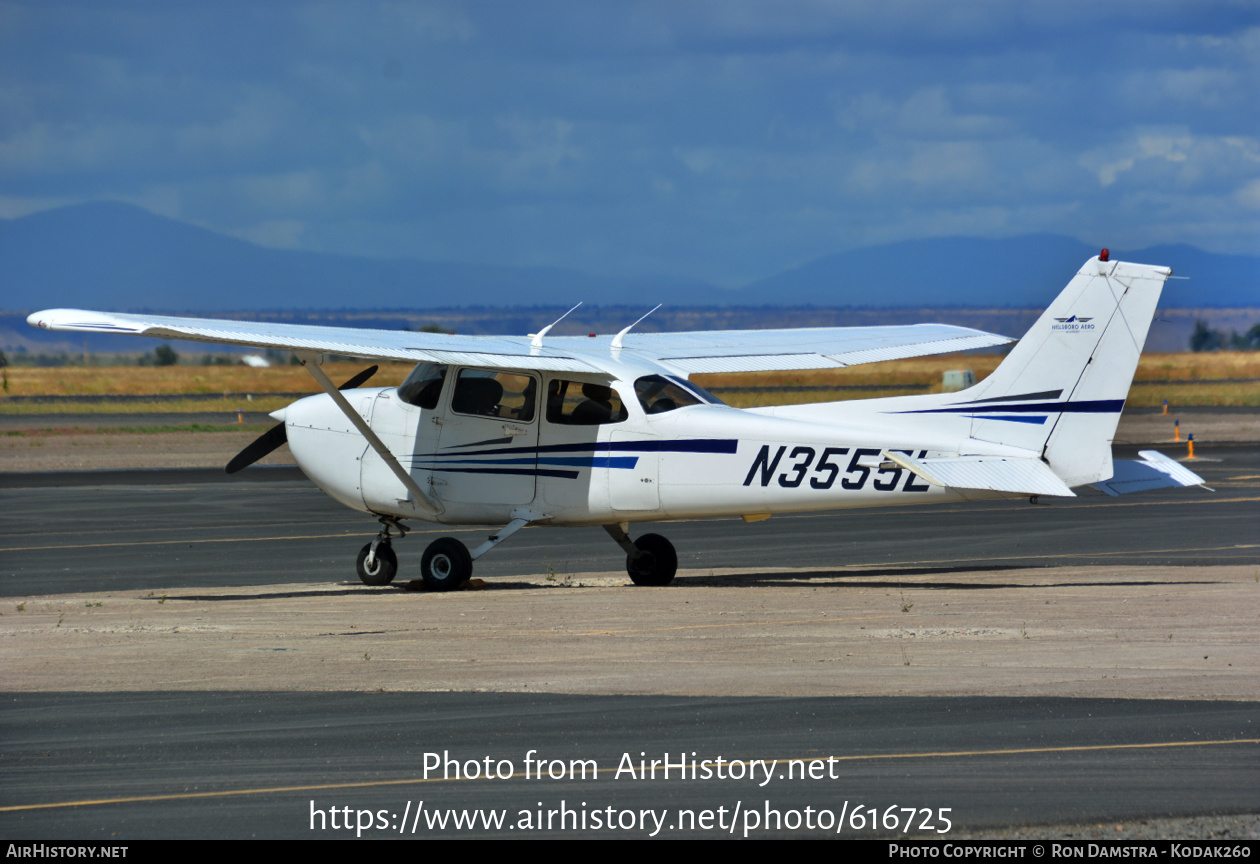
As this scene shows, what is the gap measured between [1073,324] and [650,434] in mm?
4073

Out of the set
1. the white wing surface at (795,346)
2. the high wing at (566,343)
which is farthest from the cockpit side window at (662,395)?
the white wing surface at (795,346)

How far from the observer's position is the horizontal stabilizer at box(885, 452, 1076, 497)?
1139 centimetres

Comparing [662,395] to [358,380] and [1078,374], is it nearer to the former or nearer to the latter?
[1078,374]

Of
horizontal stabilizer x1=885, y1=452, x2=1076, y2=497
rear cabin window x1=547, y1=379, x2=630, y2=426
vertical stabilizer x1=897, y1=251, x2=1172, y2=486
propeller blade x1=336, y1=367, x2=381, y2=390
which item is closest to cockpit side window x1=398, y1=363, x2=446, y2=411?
rear cabin window x1=547, y1=379, x2=630, y2=426

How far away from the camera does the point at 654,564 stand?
13469 millimetres

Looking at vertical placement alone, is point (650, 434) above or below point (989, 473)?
above

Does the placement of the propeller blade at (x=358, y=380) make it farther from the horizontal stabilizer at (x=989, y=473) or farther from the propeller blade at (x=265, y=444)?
the horizontal stabilizer at (x=989, y=473)

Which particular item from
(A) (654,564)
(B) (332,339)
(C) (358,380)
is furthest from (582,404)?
(C) (358,380)

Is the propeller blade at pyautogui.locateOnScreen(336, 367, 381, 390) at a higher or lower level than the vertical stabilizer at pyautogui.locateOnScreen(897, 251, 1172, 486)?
higher

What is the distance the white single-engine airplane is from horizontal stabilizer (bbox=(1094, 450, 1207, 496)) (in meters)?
0.03

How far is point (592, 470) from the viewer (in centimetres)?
1279

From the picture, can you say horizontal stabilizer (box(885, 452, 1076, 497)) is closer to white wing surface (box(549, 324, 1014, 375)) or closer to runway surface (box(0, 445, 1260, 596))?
white wing surface (box(549, 324, 1014, 375))

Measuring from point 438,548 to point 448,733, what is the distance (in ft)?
20.0

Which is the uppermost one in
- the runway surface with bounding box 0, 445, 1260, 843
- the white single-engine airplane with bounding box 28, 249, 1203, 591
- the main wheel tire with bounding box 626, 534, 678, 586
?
the white single-engine airplane with bounding box 28, 249, 1203, 591
